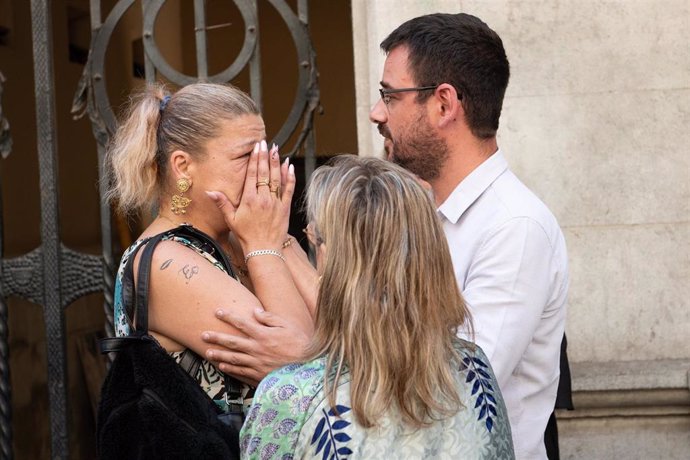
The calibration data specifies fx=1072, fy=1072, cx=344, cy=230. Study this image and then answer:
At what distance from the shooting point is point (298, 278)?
2506 millimetres

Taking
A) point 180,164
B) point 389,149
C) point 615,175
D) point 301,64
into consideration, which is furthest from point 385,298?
point 301,64

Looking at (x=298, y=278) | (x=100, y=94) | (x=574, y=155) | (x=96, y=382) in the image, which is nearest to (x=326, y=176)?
(x=298, y=278)

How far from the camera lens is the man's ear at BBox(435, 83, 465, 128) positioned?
2.69 metres

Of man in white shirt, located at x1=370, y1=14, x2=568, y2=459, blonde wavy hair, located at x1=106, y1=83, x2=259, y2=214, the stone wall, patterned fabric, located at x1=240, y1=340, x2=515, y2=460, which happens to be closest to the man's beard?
man in white shirt, located at x1=370, y1=14, x2=568, y2=459

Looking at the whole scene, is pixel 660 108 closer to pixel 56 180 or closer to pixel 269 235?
pixel 269 235

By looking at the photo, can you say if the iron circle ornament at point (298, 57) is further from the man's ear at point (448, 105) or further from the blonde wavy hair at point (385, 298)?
the blonde wavy hair at point (385, 298)

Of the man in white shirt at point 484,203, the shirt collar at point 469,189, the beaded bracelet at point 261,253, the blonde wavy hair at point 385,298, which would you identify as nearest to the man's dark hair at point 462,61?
the man in white shirt at point 484,203

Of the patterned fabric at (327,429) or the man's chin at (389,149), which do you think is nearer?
the patterned fabric at (327,429)

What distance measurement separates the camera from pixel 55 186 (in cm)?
432

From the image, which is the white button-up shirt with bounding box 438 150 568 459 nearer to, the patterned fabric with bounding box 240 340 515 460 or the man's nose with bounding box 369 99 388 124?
the man's nose with bounding box 369 99 388 124

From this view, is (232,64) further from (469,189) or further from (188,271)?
(188,271)

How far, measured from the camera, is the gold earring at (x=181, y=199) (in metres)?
2.52

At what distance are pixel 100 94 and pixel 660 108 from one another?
2139mm

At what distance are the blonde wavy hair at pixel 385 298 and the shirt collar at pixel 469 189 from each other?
622 millimetres
